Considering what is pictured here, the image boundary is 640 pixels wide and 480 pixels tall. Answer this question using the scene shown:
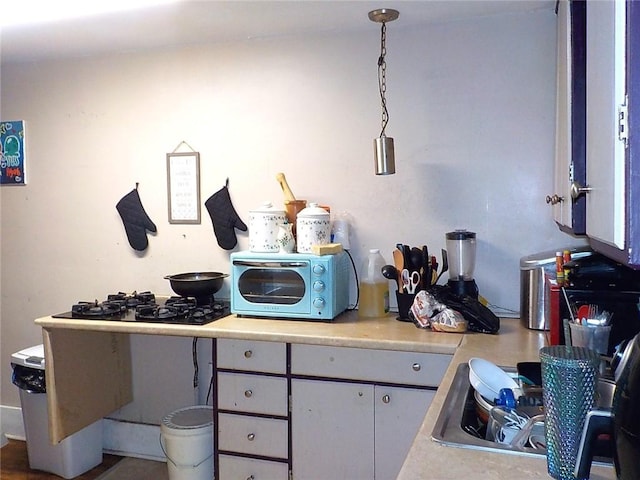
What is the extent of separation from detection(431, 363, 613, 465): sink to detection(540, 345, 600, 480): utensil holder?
56mm

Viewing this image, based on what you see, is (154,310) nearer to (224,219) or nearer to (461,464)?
(224,219)

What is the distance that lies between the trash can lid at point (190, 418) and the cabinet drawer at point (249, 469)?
318mm

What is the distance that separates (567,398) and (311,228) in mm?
1565

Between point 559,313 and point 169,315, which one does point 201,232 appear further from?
point 559,313

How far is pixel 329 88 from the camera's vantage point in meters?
2.61

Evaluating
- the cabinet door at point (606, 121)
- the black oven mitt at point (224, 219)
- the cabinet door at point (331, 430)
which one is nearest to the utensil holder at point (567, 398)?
the cabinet door at point (606, 121)

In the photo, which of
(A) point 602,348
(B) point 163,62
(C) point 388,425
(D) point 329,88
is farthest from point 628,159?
(B) point 163,62

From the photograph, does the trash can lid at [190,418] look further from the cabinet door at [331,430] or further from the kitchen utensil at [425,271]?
the kitchen utensil at [425,271]

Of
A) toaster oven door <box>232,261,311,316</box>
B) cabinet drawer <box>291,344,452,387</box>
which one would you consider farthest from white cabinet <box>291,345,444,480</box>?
toaster oven door <box>232,261,311,316</box>

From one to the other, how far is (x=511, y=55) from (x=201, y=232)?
5.64 ft

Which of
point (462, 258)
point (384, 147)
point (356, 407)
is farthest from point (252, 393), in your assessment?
point (384, 147)

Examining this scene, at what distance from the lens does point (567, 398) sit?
35.6 inches

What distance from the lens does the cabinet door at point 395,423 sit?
6.45ft

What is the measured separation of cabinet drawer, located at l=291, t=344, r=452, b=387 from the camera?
1950 millimetres
